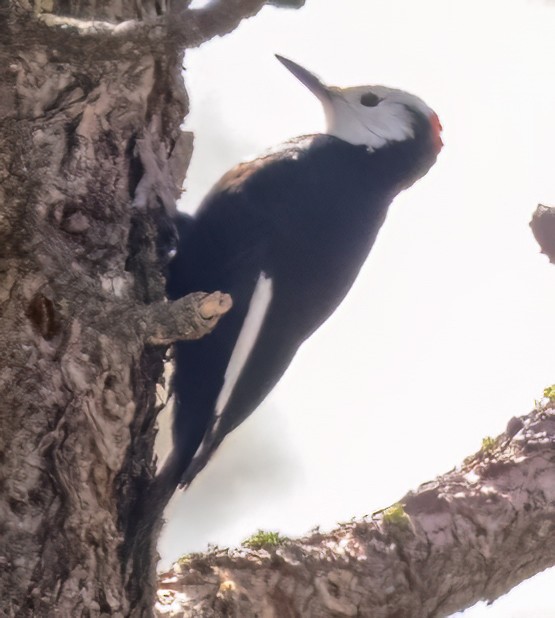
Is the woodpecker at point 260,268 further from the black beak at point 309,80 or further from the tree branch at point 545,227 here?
the tree branch at point 545,227

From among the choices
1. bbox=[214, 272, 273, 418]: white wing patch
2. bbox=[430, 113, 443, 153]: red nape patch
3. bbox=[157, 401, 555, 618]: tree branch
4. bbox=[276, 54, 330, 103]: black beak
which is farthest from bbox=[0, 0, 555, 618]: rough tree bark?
bbox=[430, 113, 443, 153]: red nape patch

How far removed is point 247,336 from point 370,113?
1.20 metres

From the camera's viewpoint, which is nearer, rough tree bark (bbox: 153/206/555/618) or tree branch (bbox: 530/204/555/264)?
rough tree bark (bbox: 153/206/555/618)

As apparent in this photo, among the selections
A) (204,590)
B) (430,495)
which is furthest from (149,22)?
(430,495)

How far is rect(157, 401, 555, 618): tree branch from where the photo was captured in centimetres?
180

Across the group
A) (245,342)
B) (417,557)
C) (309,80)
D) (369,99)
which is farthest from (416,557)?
(309,80)

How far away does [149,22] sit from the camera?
3.89 ft

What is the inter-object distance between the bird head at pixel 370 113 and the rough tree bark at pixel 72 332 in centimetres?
111

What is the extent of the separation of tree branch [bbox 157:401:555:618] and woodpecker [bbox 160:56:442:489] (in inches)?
12.9

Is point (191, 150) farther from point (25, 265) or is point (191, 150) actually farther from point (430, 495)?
point (430, 495)

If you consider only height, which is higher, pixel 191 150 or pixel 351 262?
pixel 191 150

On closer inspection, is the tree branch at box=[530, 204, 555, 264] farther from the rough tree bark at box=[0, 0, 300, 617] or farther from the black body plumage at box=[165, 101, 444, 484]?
the rough tree bark at box=[0, 0, 300, 617]

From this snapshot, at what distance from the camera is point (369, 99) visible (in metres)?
2.67

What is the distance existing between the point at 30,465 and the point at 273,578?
0.83m
